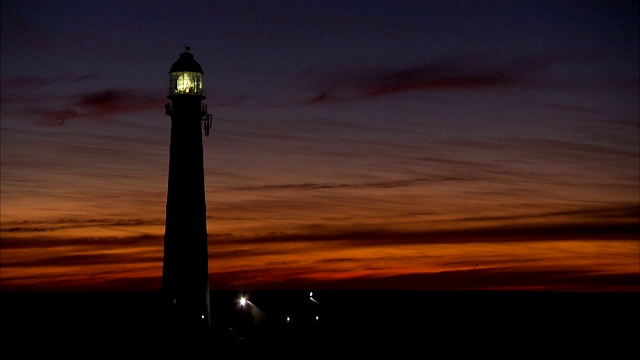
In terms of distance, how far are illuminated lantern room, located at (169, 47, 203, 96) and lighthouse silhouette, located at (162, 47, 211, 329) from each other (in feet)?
0.24

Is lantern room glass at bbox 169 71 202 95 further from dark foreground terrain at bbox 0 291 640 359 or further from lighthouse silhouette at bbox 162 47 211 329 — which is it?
dark foreground terrain at bbox 0 291 640 359

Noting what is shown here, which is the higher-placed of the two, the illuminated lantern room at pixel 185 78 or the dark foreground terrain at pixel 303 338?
the illuminated lantern room at pixel 185 78

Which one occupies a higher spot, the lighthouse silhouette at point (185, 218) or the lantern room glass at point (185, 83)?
the lantern room glass at point (185, 83)

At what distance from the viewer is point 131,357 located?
→ 44375 mm

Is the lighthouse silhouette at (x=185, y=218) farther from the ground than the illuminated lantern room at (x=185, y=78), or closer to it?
closer to it

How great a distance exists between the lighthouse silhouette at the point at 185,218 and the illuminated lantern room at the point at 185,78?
7cm

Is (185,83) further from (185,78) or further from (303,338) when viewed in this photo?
(303,338)

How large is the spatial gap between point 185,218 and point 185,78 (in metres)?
6.09

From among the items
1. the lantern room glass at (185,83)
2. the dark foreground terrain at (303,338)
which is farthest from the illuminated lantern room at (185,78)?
the dark foreground terrain at (303,338)

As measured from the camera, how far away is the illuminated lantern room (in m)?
42.5

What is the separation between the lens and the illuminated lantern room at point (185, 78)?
42.5m

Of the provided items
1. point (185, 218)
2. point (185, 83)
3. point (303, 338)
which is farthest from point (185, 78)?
point (303, 338)

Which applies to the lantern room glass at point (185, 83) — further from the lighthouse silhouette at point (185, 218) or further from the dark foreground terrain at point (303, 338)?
the dark foreground terrain at point (303, 338)

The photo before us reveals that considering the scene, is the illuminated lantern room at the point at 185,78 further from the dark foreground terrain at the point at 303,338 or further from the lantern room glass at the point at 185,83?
the dark foreground terrain at the point at 303,338
